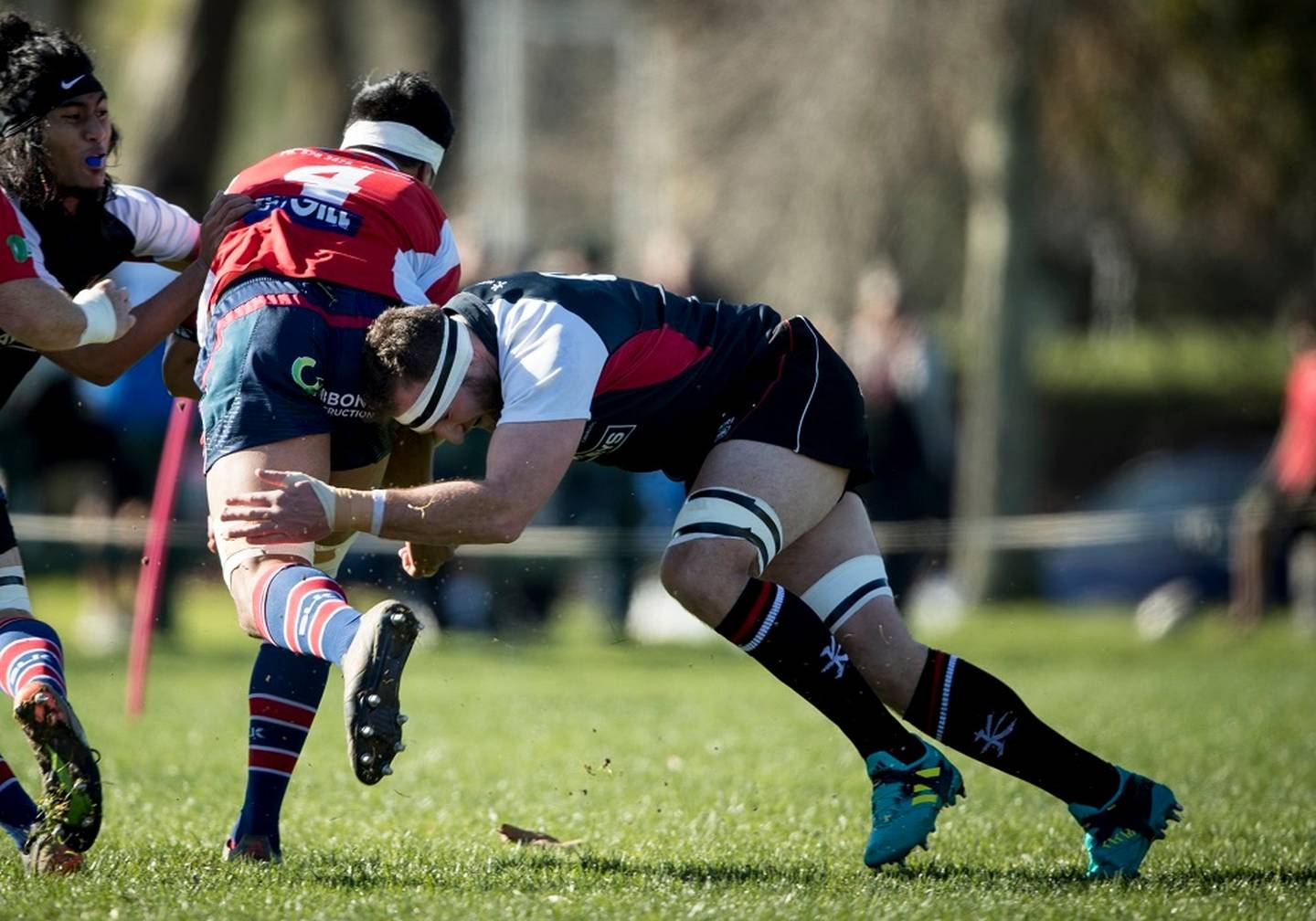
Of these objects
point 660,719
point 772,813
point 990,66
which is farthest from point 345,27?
point 772,813

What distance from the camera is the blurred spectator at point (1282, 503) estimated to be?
12.7 metres

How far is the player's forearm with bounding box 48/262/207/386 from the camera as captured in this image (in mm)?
4984

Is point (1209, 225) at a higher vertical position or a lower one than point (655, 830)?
higher

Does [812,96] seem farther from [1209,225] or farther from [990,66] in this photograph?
[1209,225]

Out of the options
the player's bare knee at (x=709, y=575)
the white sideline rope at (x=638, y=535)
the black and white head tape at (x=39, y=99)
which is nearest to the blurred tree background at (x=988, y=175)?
the white sideline rope at (x=638, y=535)

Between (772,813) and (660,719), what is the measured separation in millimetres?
2501

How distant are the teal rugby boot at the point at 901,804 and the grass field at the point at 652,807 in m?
0.09

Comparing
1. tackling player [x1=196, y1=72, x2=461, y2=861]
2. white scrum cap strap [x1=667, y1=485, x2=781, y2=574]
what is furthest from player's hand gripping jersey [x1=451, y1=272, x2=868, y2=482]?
tackling player [x1=196, y1=72, x2=461, y2=861]

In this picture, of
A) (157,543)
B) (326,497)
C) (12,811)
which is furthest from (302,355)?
(157,543)

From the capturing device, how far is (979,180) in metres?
16.6

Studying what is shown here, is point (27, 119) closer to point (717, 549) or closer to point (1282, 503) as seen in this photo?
point (717, 549)

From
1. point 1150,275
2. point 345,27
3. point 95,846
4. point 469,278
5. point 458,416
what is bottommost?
point 95,846

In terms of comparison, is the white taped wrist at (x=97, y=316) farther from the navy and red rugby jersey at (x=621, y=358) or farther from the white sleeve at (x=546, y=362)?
the white sleeve at (x=546, y=362)

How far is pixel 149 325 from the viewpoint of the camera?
16.3ft
